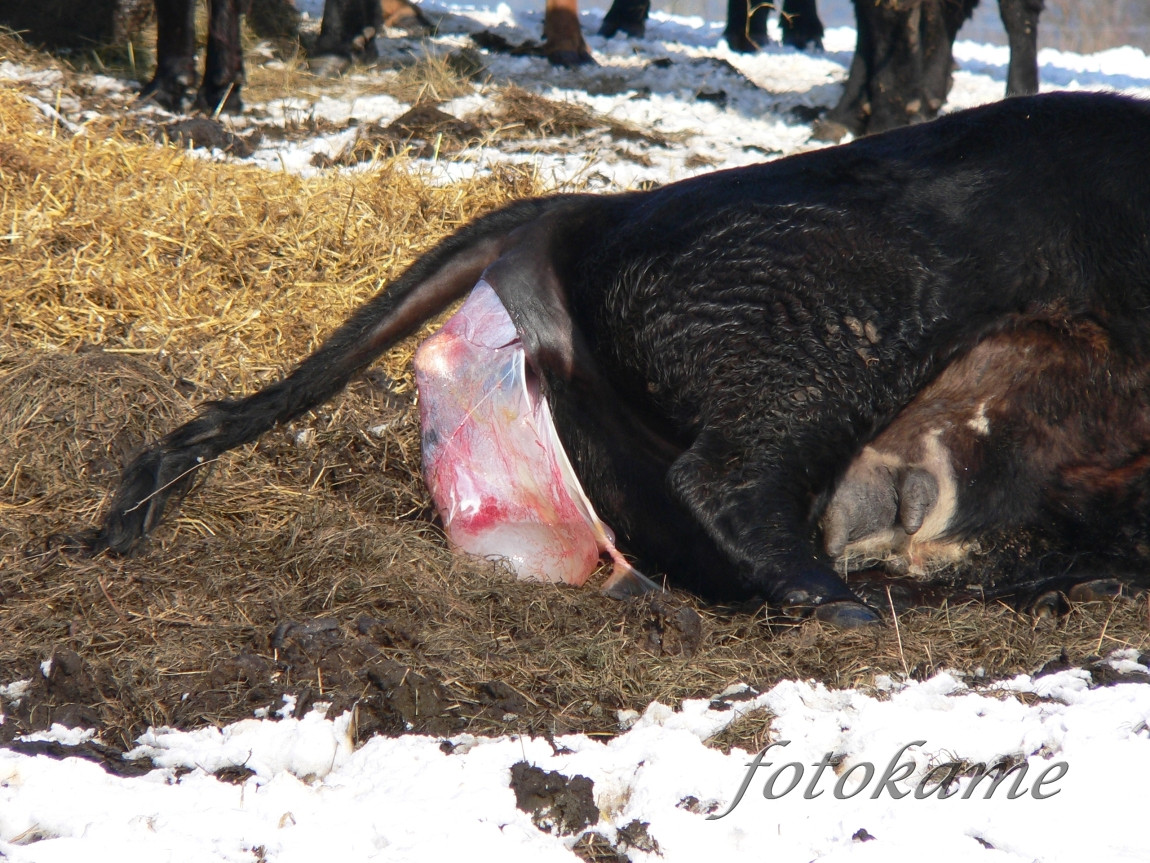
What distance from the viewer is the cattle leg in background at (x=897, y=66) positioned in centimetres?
621

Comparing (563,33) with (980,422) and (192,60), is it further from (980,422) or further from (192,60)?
(980,422)

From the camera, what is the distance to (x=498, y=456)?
2832mm

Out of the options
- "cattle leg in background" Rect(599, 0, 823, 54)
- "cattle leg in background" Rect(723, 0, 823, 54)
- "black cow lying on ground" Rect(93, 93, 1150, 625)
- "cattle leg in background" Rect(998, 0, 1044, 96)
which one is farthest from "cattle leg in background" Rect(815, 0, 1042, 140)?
"cattle leg in background" Rect(723, 0, 823, 54)

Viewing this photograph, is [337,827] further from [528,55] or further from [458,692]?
[528,55]

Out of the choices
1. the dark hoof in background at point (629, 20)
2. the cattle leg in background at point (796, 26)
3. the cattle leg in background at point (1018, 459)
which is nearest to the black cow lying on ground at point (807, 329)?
the cattle leg in background at point (1018, 459)

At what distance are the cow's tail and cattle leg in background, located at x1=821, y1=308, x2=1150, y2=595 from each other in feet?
3.73

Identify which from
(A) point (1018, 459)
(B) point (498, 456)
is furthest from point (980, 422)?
(B) point (498, 456)

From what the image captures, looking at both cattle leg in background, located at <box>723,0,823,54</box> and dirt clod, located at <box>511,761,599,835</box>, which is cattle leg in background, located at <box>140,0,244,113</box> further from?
cattle leg in background, located at <box>723,0,823,54</box>

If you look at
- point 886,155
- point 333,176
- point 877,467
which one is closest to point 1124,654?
point 877,467

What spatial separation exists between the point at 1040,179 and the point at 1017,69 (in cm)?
501

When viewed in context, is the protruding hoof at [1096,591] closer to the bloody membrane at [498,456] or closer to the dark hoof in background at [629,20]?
the bloody membrane at [498,456]

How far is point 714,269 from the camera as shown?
2.66 m

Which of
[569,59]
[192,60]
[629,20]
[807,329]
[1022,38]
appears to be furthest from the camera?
[629,20]

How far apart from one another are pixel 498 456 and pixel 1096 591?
1406mm
